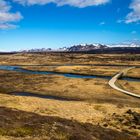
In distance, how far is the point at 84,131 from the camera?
2822cm

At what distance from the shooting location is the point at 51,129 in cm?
2706

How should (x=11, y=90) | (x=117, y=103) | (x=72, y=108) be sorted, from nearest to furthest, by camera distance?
(x=72, y=108), (x=117, y=103), (x=11, y=90)

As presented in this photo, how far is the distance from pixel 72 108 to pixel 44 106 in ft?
13.3

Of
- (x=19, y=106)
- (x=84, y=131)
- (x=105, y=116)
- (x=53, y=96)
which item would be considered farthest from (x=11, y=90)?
(x=84, y=131)

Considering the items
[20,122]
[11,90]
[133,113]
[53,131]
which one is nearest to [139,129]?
[133,113]

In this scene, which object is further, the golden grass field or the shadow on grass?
the golden grass field

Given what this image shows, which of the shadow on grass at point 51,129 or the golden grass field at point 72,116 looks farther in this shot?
the golden grass field at point 72,116

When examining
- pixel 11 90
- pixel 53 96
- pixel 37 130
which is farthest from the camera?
pixel 11 90

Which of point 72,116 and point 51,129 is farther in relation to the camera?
point 72,116

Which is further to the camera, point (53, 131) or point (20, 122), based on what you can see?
point (20, 122)

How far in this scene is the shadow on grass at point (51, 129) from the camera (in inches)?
995

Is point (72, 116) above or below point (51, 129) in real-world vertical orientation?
below

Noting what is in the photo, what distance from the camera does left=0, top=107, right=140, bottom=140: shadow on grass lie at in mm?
25281

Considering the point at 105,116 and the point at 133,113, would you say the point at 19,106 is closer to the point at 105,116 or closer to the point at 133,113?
the point at 105,116
